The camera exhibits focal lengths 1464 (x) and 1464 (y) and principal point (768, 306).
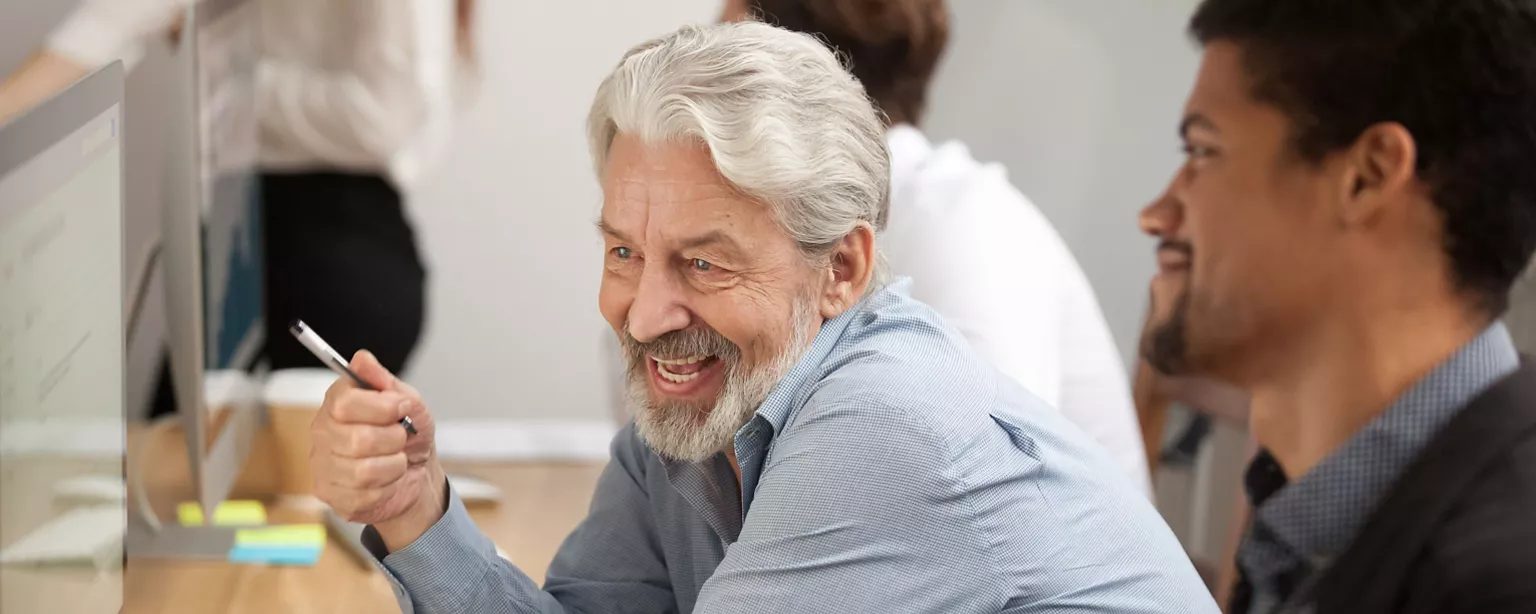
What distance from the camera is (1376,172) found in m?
1.08

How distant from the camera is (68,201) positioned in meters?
0.92

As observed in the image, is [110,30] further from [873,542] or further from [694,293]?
[873,542]

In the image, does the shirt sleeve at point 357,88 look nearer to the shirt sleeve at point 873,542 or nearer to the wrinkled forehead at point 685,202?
the wrinkled forehead at point 685,202

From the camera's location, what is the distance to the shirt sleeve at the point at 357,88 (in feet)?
6.33

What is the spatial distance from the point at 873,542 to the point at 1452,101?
21.2 inches

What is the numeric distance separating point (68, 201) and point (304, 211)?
1.12 m

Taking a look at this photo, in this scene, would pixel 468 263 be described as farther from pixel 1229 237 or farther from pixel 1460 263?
pixel 1460 263


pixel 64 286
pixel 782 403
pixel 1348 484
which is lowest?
pixel 1348 484

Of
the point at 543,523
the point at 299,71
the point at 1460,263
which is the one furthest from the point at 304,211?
the point at 1460,263

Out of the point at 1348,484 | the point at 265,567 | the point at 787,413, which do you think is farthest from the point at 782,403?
the point at 265,567

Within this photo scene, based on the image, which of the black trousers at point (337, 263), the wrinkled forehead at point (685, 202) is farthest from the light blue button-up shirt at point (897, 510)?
the black trousers at point (337, 263)

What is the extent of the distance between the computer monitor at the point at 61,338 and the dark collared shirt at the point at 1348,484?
2.86 feet

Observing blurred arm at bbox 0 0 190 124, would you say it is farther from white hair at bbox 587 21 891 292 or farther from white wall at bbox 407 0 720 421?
white wall at bbox 407 0 720 421

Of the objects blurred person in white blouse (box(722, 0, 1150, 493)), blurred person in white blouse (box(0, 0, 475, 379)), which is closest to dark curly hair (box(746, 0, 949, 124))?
blurred person in white blouse (box(722, 0, 1150, 493))
